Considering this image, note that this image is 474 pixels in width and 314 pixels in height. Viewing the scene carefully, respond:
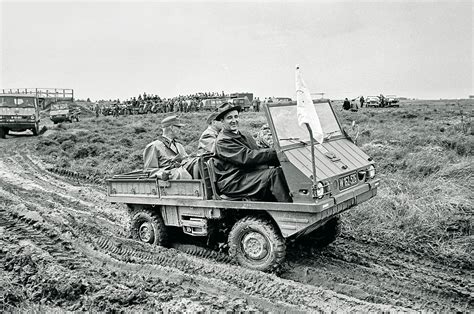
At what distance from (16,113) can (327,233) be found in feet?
72.5

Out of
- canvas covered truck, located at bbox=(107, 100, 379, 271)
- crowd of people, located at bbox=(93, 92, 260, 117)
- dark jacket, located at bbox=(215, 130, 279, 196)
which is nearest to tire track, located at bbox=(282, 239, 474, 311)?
canvas covered truck, located at bbox=(107, 100, 379, 271)

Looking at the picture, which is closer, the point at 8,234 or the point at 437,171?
the point at 8,234

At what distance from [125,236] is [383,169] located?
6303 mm

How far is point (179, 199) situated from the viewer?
6.89 meters

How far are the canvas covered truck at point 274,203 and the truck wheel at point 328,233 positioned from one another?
1 centimetres

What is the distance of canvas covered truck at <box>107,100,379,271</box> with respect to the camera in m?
5.78

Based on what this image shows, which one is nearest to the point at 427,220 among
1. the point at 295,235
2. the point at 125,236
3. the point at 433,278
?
the point at 433,278

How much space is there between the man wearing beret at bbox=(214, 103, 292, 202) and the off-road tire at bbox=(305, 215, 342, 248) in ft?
4.31

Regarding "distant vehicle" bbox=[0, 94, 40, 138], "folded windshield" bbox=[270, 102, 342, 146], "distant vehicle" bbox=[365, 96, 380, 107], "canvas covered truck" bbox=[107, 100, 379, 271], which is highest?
"distant vehicle" bbox=[365, 96, 380, 107]

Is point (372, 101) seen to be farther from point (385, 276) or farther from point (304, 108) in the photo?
point (304, 108)

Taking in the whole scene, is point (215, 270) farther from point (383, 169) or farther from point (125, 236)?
point (383, 169)

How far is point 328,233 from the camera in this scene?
7180mm

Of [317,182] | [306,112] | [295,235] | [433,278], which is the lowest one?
[433,278]

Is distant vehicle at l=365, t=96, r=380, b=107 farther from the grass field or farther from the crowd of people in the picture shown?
the grass field
